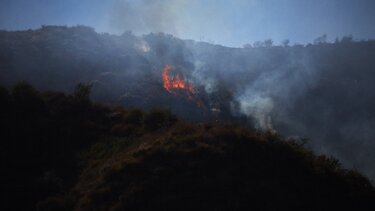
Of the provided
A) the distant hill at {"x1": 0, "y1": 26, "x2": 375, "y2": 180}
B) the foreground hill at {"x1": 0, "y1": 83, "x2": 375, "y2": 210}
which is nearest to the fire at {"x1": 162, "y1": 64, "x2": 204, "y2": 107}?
the distant hill at {"x1": 0, "y1": 26, "x2": 375, "y2": 180}

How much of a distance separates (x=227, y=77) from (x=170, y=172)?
4762 centimetres

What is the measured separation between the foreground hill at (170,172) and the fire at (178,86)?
2419cm

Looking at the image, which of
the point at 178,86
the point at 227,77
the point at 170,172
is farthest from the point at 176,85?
the point at 170,172

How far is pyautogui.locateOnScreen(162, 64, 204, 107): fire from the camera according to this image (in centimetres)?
4344

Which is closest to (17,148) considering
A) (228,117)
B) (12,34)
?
(228,117)

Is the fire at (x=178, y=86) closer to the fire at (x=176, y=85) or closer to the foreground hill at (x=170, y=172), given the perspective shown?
the fire at (x=176, y=85)

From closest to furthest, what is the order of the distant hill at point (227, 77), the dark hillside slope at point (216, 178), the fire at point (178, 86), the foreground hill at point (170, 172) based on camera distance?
1. the dark hillside slope at point (216, 178)
2. the foreground hill at point (170, 172)
3. the fire at point (178, 86)
4. the distant hill at point (227, 77)

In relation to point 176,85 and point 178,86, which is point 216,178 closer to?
point 178,86

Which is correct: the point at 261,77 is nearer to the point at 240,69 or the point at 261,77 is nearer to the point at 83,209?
the point at 240,69

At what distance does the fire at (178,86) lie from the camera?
43438 mm

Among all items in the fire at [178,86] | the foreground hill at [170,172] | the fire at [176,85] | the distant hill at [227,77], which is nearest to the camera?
the foreground hill at [170,172]

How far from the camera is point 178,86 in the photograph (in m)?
45.8

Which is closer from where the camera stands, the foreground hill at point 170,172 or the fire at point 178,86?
the foreground hill at point 170,172

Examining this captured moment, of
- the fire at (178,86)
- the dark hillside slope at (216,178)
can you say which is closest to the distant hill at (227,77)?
the fire at (178,86)
